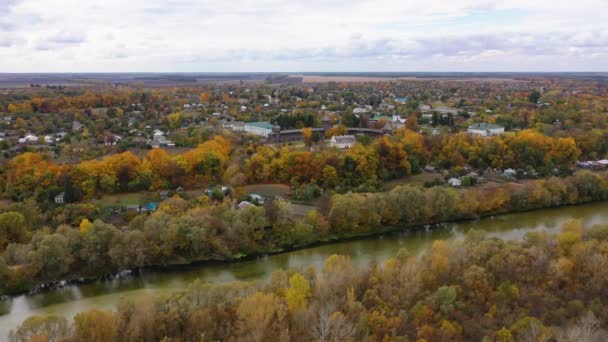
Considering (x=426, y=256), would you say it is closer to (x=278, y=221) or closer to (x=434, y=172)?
(x=278, y=221)

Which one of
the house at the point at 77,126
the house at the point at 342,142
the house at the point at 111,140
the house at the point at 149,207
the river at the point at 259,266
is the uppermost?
the house at the point at 77,126

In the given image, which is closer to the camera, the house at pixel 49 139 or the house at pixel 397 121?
the house at pixel 49 139

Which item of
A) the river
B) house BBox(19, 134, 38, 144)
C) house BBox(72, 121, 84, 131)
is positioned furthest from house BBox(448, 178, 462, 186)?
house BBox(72, 121, 84, 131)

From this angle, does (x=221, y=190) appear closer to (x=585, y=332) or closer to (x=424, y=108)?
(x=585, y=332)

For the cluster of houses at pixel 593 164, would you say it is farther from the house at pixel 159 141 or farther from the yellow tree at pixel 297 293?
the house at pixel 159 141

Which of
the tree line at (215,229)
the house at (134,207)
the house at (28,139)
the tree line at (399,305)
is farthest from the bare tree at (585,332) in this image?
the house at (28,139)

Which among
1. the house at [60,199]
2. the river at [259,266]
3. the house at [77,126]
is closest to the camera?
the river at [259,266]

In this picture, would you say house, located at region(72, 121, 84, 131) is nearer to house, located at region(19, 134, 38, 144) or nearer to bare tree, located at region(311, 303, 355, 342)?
house, located at region(19, 134, 38, 144)

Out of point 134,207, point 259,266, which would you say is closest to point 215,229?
point 259,266
